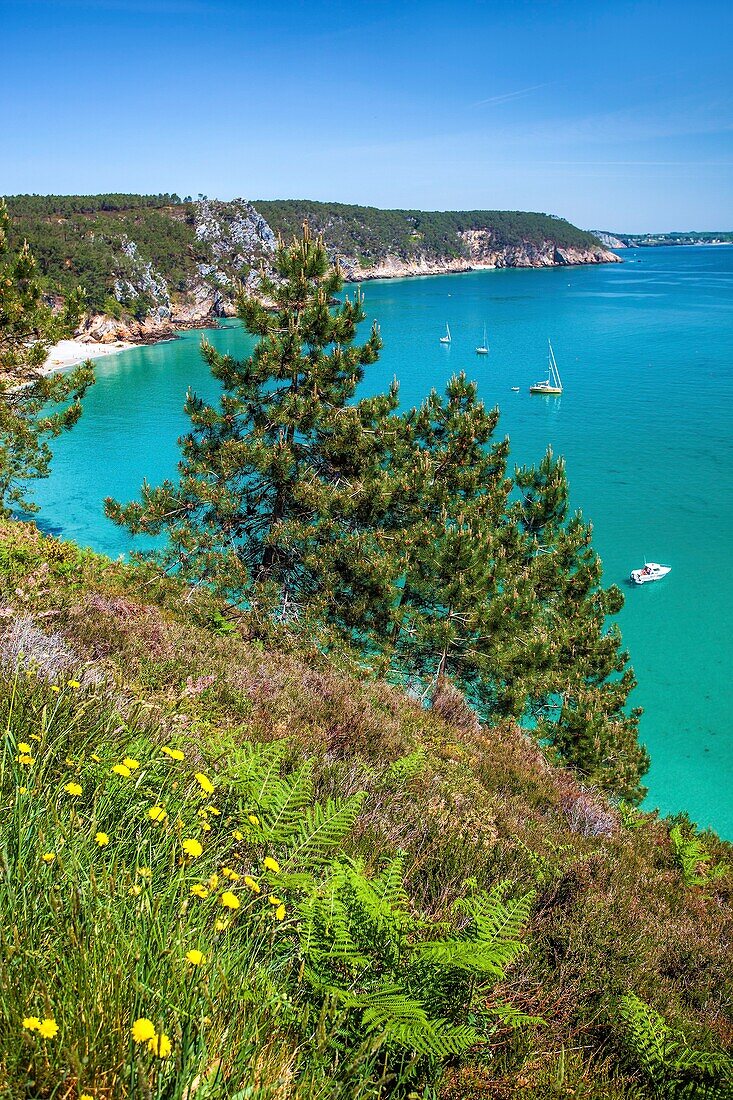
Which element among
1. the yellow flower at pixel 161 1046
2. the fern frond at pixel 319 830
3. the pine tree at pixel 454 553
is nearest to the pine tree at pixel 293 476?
the pine tree at pixel 454 553

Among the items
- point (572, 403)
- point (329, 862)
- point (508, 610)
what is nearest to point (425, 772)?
point (329, 862)

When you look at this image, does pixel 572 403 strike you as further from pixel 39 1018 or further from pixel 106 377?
pixel 39 1018

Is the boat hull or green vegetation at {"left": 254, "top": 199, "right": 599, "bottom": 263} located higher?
green vegetation at {"left": 254, "top": 199, "right": 599, "bottom": 263}

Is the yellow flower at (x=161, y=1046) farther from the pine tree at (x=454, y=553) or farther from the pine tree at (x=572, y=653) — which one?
the pine tree at (x=572, y=653)

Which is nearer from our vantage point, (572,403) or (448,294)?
(572,403)

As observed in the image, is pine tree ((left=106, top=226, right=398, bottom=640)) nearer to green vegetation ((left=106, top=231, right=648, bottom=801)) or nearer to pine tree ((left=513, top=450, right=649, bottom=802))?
green vegetation ((left=106, top=231, right=648, bottom=801))

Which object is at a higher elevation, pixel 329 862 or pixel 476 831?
pixel 329 862

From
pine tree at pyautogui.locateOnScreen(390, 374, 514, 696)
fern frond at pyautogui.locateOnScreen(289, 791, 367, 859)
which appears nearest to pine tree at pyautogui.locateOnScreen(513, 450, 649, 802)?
pine tree at pyautogui.locateOnScreen(390, 374, 514, 696)
